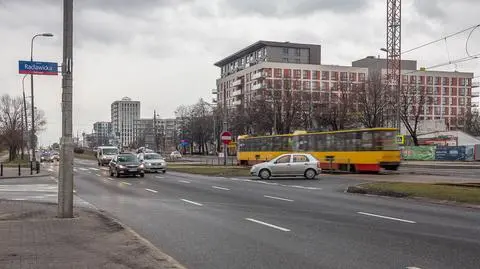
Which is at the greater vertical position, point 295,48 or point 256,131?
point 295,48

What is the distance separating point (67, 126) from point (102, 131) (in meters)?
169

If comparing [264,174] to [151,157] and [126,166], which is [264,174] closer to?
[126,166]

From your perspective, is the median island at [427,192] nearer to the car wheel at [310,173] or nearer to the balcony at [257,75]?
the car wheel at [310,173]

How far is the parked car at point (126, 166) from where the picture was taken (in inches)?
1409

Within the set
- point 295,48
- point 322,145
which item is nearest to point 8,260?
point 322,145

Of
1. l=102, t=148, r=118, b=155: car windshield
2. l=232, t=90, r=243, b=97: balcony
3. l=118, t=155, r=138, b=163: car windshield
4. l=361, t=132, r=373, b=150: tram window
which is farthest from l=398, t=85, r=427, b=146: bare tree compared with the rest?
l=232, t=90, r=243, b=97: balcony

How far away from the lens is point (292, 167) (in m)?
32.0

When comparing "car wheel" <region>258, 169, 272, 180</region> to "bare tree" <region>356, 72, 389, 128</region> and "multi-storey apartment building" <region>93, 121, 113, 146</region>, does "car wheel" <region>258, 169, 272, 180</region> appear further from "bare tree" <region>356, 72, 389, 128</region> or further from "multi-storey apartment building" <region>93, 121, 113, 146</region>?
"multi-storey apartment building" <region>93, 121, 113, 146</region>

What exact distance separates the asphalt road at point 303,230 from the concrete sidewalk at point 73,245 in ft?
1.81

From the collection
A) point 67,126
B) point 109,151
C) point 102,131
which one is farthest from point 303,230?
point 102,131

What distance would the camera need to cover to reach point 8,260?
7719mm

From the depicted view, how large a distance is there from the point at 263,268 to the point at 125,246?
2617mm

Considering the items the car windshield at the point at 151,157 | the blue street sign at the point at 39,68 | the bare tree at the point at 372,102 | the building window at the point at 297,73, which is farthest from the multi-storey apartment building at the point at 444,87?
the blue street sign at the point at 39,68

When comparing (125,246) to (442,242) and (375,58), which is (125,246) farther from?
(375,58)
